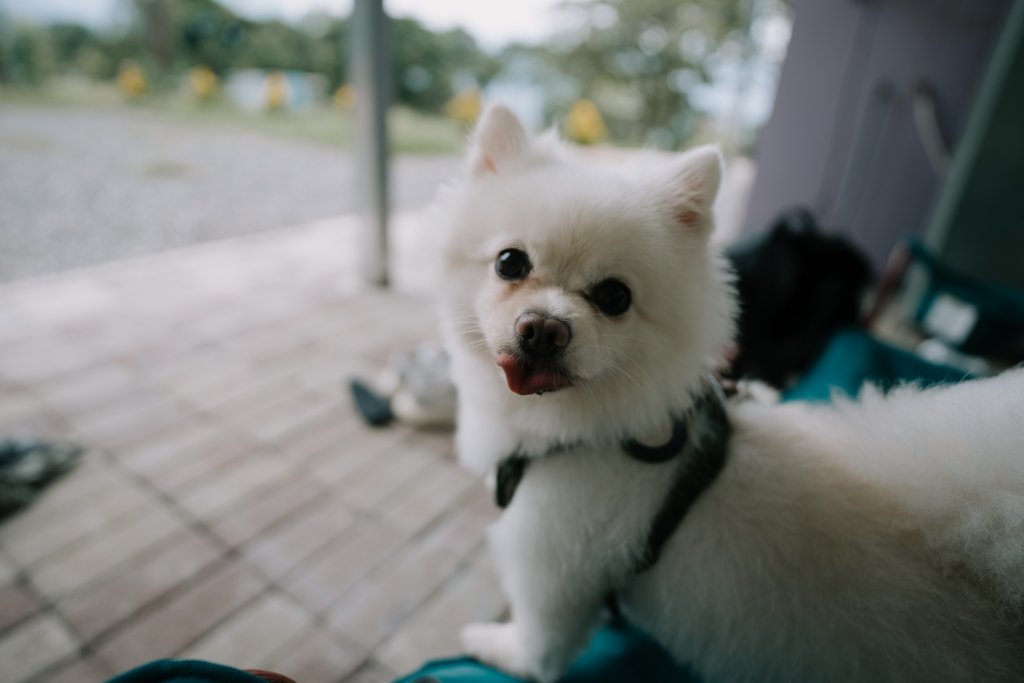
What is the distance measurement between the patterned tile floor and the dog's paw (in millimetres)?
145

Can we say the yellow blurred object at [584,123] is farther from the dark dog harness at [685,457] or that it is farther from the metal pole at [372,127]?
the dark dog harness at [685,457]

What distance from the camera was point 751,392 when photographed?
1.27 metres

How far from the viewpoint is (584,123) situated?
7520 mm

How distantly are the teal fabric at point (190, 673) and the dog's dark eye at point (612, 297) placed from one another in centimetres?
77

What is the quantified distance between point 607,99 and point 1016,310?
7.07 m

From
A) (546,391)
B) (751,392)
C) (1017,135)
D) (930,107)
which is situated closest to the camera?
(546,391)

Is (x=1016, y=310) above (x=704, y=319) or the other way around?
the other way around

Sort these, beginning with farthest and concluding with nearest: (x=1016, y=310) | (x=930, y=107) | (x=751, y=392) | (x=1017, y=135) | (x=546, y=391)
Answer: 1. (x=930, y=107)
2. (x=1017, y=135)
3. (x=1016, y=310)
4. (x=751, y=392)
5. (x=546, y=391)

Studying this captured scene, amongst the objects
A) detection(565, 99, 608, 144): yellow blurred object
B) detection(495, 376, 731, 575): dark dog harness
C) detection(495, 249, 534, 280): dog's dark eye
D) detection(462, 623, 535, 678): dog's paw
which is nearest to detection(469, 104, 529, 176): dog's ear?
detection(495, 249, 534, 280): dog's dark eye

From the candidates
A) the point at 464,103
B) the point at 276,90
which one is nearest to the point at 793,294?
the point at 276,90

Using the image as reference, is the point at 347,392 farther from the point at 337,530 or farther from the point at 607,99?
the point at 607,99

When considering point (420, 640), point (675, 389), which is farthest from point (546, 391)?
point (420, 640)

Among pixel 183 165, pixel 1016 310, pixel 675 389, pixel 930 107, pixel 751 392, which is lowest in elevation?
pixel 183 165

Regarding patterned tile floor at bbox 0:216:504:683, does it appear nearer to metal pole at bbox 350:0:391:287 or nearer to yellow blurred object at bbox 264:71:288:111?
metal pole at bbox 350:0:391:287
